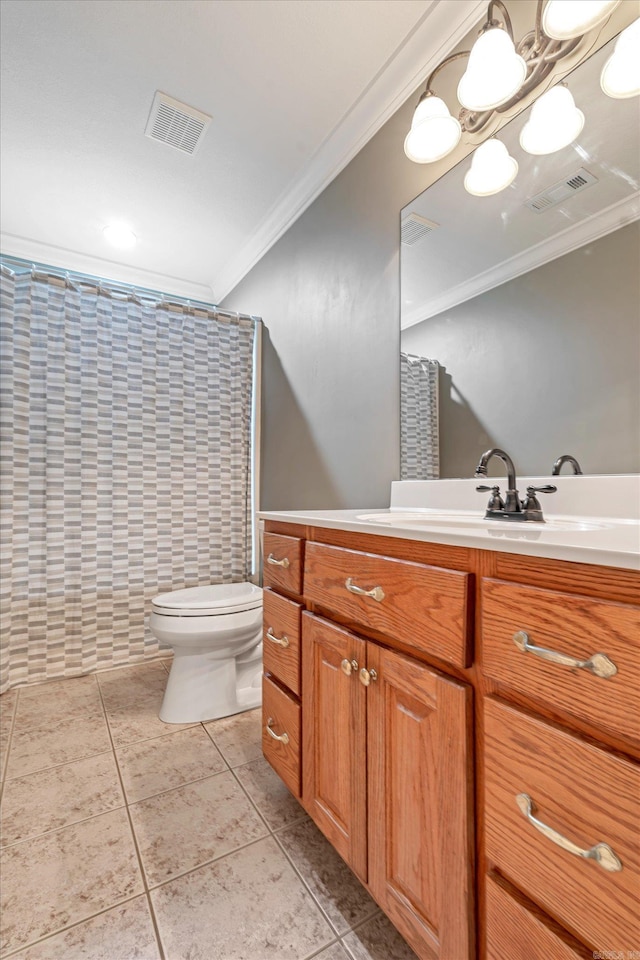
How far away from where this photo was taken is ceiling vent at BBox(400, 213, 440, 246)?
145 cm

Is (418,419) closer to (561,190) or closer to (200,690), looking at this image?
(561,190)

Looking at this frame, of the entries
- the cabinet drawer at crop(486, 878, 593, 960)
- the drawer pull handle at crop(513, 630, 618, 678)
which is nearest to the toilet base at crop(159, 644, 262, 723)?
the cabinet drawer at crop(486, 878, 593, 960)

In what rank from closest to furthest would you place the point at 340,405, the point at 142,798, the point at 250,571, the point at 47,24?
the point at 142,798 < the point at 47,24 < the point at 340,405 < the point at 250,571

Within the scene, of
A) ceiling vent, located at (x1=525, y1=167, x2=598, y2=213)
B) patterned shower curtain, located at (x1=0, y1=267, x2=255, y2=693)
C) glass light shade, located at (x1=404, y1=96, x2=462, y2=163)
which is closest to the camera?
ceiling vent, located at (x1=525, y1=167, x2=598, y2=213)

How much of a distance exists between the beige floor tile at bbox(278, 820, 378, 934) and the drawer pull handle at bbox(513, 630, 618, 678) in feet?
2.79

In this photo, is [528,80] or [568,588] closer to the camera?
[568,588]

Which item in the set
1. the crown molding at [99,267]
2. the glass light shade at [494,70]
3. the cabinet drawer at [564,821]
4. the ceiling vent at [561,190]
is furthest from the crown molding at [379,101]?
the cabinet drawer at [564,821]

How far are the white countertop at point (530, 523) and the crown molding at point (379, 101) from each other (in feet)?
4.50

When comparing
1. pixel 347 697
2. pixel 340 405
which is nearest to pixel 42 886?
pixel 347 697

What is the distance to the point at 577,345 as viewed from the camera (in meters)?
1.05

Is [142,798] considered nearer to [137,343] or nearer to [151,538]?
[151,538]

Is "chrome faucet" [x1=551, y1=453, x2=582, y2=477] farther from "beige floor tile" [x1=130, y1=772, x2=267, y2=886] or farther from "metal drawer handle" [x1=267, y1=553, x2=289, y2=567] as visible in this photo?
"beige floor tile" [x1=130, y1=772, x2=267, y2=886]

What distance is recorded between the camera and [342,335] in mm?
1854

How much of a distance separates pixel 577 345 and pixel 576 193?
37cm
